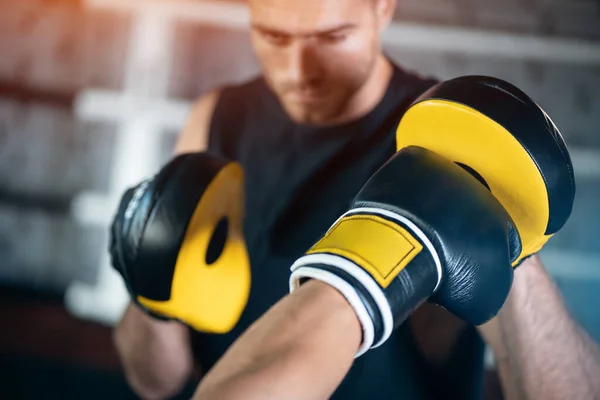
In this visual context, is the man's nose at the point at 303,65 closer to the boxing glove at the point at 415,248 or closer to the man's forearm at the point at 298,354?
the boxing glove at the point at 415,248

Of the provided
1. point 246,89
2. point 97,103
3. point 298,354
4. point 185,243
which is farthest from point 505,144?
point 97,103

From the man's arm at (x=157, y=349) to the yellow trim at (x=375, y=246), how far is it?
2.00ft

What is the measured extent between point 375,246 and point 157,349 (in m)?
0.68

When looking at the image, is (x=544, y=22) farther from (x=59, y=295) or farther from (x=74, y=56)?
(x=59, y=295)

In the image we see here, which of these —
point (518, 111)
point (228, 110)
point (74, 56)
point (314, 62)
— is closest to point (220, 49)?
point (228, 110)

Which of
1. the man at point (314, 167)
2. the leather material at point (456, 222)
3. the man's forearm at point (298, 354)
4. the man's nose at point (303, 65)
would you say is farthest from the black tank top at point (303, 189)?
the man's forearm at point (298, 354)

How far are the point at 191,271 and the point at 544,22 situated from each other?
33.7 inches

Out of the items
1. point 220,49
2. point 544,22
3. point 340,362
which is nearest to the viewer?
point 340,362

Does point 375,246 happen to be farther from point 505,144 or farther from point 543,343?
point 543,343

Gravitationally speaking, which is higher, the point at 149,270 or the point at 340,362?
the point at 340,362

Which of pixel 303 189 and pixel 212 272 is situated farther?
pixel 303 189

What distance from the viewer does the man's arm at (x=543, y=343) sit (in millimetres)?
663

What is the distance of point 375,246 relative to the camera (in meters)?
0.42

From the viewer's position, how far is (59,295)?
4.56ft
